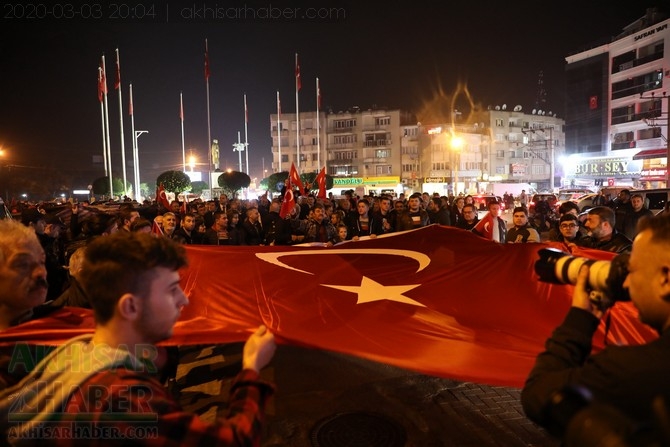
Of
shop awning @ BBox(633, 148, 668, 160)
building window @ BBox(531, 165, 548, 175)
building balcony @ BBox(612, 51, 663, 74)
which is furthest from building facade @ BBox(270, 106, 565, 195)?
shop awning @ BBox(633, 148, 668, 160)

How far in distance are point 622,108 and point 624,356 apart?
6474cm

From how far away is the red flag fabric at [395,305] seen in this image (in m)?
3.50

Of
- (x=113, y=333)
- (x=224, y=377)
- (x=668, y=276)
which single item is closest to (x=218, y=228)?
(x=224, y=377)

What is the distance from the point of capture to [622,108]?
55531mm

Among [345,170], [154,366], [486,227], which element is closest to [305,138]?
[345,170]

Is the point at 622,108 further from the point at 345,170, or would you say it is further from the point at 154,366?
the point at 154,366

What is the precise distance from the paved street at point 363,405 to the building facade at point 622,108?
44451mm

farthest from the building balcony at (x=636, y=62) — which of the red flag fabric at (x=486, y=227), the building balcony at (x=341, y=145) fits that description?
the red flag fabric at (x=486, y=227)

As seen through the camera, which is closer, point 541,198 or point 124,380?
point 124,380

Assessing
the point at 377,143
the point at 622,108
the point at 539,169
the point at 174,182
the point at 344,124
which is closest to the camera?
the point at 174,182

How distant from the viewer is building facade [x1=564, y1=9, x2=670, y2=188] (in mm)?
48156

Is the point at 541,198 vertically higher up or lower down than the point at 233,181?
lower down

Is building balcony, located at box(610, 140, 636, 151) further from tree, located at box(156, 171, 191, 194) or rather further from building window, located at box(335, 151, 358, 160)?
Answer: tree, located at box(156, 171, 191, 194)

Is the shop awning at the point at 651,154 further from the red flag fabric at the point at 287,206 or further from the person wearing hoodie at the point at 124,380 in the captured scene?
the person wearing hoodie at the point at 124,380
